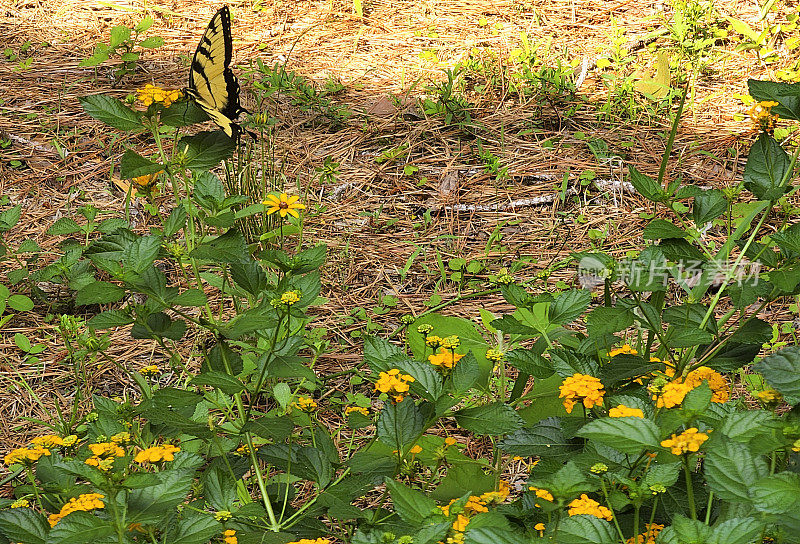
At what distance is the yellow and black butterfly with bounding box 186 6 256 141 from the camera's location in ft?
6.35

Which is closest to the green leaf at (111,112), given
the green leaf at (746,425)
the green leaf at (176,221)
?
the green leaf at (176,221)

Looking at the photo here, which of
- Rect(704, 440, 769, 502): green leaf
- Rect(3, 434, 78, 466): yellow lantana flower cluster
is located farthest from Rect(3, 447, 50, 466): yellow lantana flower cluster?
Rect(704, 440, 769, 502): green leaf

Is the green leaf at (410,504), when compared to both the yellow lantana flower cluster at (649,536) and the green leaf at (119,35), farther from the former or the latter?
the green leaf at (119,35)

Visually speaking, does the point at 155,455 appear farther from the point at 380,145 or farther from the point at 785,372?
the point at 380,145

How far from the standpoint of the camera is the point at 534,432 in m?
→ 1.44

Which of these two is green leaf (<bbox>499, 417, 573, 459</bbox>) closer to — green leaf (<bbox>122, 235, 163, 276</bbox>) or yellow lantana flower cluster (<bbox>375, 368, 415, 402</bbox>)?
yellow lantana flower cluster (<bbox>375, 368, 415, 402</bbox>)

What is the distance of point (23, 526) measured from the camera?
1.24m

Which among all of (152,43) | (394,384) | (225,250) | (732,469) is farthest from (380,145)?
(732,469)

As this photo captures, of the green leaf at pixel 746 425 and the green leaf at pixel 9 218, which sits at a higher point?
the green leaf at pixel 746 425

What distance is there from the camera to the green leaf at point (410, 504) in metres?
1.14

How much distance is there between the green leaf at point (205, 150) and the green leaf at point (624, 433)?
3.06 feet

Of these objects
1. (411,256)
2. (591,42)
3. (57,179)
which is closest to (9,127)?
(57,179)

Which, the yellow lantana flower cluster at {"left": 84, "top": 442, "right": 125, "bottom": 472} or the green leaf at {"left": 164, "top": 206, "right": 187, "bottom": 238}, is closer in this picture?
the yellow lantana flower cluster at {"left": 84, "top": 442, "right": 125, "bottom": 472}

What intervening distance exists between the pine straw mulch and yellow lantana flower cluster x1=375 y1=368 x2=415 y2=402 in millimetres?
1114
